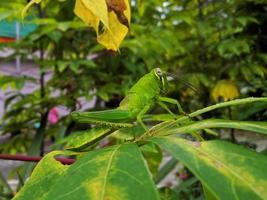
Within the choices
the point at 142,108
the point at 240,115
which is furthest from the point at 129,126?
the point at 240,115

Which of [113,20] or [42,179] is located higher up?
[113,20]

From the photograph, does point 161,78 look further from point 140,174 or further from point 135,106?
point 140,174

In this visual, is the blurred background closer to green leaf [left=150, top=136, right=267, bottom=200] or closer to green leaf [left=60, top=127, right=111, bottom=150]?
green leaf [left=60, top=127, right=111, bottom=150]

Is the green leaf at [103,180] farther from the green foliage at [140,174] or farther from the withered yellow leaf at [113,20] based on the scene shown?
the withered yellow leaf at [113,20]

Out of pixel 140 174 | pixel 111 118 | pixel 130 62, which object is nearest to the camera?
pixel 140 174

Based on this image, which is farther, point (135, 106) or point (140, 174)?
point (135, 106)

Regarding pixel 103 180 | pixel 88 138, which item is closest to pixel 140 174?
pixel 103 180
